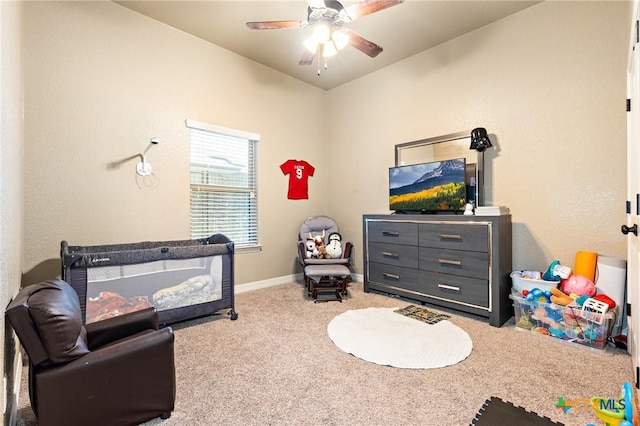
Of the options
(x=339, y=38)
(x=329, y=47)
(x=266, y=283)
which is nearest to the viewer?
(x=339, y=38)

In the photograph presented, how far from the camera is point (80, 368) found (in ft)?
4.35

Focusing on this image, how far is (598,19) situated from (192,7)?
3681 mm

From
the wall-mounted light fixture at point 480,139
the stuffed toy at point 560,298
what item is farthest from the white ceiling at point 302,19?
the stuffed toy at point 560,298

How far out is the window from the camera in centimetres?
361

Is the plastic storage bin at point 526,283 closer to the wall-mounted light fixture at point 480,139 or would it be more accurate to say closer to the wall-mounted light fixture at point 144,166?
the wall-mounted light fixture at point 480,139

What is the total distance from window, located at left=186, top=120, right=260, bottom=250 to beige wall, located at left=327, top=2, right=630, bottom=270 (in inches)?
85.0

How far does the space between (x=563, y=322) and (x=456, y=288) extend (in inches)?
33.6

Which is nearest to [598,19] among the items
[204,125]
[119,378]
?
[204,125]

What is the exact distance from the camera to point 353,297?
3680mm

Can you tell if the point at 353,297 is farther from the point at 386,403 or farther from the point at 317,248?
the point at 386,403

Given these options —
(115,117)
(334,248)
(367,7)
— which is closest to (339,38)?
(367,7)

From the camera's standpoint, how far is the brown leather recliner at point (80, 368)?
4.14 feet

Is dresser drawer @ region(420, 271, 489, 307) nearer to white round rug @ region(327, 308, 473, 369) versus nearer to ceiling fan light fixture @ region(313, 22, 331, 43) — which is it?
white round rug @ region(327, 308, 473, 369)

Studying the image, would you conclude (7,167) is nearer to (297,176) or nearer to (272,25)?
(272,25)
